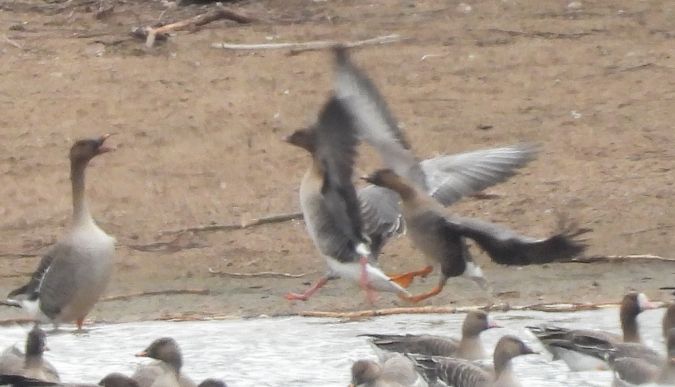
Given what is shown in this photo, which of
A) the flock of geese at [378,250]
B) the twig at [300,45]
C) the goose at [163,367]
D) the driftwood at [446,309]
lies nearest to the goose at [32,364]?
the flock of geese at [378,250]

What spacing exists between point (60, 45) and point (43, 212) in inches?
168

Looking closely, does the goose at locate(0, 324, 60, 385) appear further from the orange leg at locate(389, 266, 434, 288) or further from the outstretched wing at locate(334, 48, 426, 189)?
the outstretched wing at locate(334, 48, 426, 189)

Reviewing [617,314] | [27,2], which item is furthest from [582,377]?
[27,2]

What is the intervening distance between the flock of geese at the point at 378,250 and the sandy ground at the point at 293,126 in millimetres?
642

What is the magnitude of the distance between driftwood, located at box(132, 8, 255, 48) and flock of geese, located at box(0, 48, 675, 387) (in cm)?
636

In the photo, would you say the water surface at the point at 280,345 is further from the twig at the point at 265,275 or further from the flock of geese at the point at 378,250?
the twig at the point at 265,275

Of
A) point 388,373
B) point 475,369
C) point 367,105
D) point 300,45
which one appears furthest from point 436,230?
point 300,45

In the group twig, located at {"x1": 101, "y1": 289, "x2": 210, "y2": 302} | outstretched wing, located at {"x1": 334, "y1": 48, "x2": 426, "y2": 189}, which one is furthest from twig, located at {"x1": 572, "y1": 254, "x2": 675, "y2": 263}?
twig, located at {"x1": 101, "y1": 289, "x2": 210, "y2": 302}

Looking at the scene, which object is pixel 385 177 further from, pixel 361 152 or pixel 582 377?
pixel 361 152

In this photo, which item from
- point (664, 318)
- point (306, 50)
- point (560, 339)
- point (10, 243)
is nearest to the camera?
point (560, 339)

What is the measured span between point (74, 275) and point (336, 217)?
1754 millimetres

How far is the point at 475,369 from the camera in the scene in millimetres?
9062

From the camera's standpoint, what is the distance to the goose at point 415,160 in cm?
1212

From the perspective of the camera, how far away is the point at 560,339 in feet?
31.4
